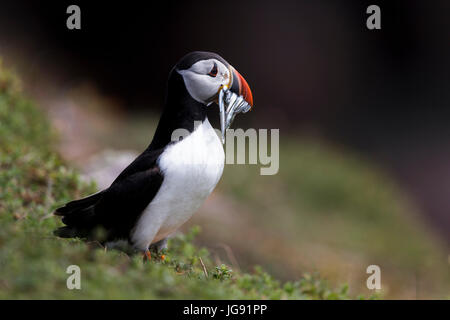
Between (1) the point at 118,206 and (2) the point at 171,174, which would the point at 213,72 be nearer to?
(2) the point at 171,174

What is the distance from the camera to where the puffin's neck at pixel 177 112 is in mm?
3816

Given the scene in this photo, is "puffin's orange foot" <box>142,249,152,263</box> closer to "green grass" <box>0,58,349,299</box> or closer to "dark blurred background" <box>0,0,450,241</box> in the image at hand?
"green grass" <box>0,58,349,299</box>

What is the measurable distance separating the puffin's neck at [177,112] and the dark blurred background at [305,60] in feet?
28.4

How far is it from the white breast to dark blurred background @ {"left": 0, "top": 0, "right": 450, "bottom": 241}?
8981 millimetres

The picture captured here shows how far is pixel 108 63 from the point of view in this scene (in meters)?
13.0

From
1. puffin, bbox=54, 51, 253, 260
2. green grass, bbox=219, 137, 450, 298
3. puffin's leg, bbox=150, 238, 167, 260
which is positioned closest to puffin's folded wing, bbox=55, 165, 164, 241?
puffin, bbox=54, 51, 253, 260

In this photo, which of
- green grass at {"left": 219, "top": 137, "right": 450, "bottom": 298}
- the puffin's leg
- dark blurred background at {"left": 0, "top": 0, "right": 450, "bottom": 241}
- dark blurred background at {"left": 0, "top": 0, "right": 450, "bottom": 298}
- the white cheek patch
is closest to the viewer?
the white cheek patch

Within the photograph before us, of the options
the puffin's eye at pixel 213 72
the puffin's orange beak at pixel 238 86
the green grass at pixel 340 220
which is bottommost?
the green grass at pixel 340 220

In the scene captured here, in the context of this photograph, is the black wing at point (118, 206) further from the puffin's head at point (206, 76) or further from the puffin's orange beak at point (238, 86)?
the puffin's orange beak at point (238, 86)

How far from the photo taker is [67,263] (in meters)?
3.08

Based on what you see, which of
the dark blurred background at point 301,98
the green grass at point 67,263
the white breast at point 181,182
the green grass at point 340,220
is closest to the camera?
the green grass at point 67,263

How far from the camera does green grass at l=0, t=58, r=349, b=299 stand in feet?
9.55

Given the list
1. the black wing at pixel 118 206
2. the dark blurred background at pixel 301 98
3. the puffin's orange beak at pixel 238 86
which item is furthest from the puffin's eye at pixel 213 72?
the dark blurred background at pixel 301 98

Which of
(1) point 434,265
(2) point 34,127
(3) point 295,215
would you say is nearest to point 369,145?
(3) point 295,215
